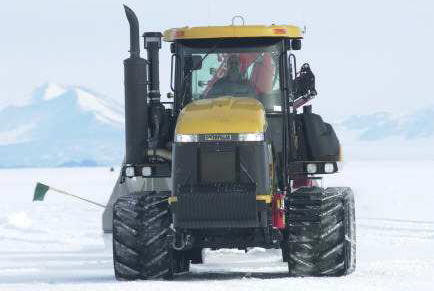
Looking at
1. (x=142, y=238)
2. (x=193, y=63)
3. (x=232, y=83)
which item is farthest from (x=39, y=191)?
(x=142, y=238)

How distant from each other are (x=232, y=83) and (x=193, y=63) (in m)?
0.51

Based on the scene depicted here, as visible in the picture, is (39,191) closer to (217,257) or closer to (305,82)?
(217,257)

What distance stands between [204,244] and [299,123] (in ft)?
6.97

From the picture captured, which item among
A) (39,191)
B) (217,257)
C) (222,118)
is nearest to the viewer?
(222,118)

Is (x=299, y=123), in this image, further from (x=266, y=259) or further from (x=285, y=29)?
(x=266, y=259)

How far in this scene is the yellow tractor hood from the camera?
12711 mm

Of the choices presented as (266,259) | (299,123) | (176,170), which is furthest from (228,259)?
(176,170)

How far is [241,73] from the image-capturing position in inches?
542

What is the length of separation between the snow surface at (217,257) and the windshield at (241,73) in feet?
6.73

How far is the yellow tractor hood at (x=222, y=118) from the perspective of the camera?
41.7ft

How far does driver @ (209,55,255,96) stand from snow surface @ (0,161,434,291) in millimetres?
2071

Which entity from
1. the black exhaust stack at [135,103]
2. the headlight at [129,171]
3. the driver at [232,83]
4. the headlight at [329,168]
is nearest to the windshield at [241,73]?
the driver at [232,83]

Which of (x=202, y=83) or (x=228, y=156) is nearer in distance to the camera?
(x=228, y=156)

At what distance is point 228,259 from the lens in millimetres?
17875
